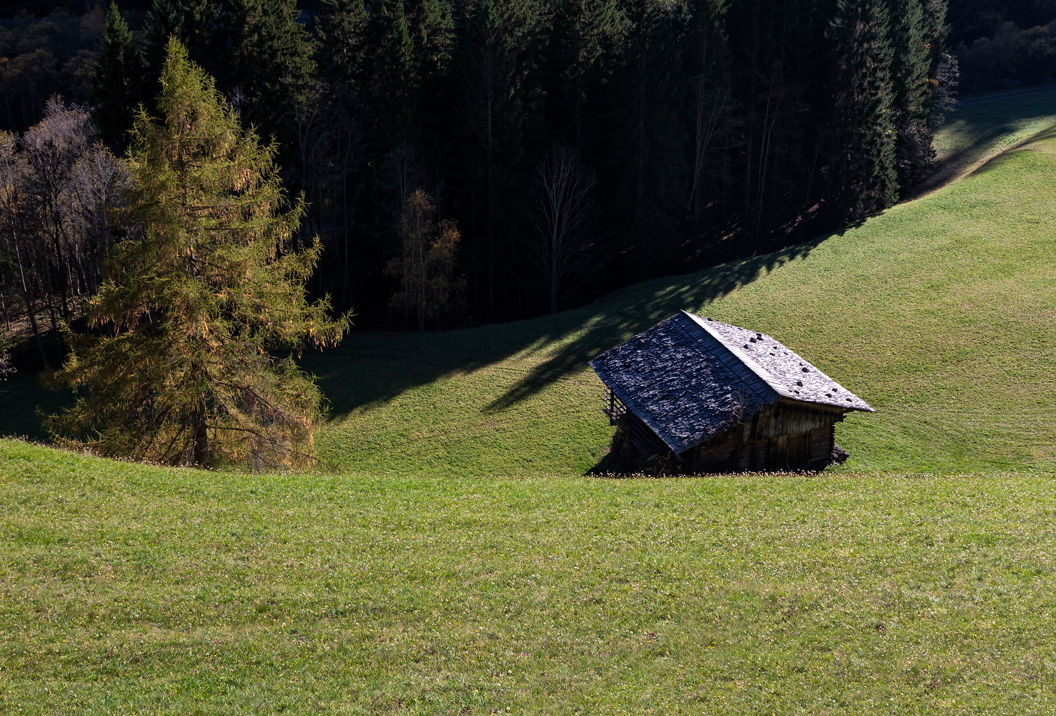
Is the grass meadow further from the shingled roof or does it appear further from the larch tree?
the larch tree

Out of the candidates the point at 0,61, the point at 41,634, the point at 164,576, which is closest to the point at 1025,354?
the point at 164,576

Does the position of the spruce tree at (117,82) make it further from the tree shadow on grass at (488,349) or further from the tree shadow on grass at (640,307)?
the tree shadow on grass at (640,307)

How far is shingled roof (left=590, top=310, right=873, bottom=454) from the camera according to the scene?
1016 inches

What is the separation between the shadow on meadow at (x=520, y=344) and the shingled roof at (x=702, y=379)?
951 centimetres

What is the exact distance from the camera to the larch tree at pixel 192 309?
2223cm

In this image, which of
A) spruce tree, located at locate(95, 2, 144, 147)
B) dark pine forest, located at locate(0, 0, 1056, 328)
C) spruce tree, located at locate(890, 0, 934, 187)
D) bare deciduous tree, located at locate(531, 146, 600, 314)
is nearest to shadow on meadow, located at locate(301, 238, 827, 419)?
dark pine forest, located at locate(0, 0, 1056, 328)

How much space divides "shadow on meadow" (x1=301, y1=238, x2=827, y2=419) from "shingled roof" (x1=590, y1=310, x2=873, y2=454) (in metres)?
9.51

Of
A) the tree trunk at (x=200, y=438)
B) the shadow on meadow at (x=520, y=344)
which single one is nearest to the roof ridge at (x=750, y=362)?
the shadow on meadow at (x=520, y=344)

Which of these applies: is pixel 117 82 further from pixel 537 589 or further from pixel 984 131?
pixel 984 131

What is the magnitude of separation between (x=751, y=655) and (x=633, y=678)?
2395 millimetres

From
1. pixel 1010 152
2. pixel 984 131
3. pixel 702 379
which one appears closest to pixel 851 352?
pixel 702 379

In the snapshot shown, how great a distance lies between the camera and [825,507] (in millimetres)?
20484

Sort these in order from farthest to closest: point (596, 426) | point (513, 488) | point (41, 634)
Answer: point (596, 426), point (513, 488), point (41, 634)

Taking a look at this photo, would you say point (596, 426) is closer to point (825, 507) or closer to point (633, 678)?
point (825, 507)
